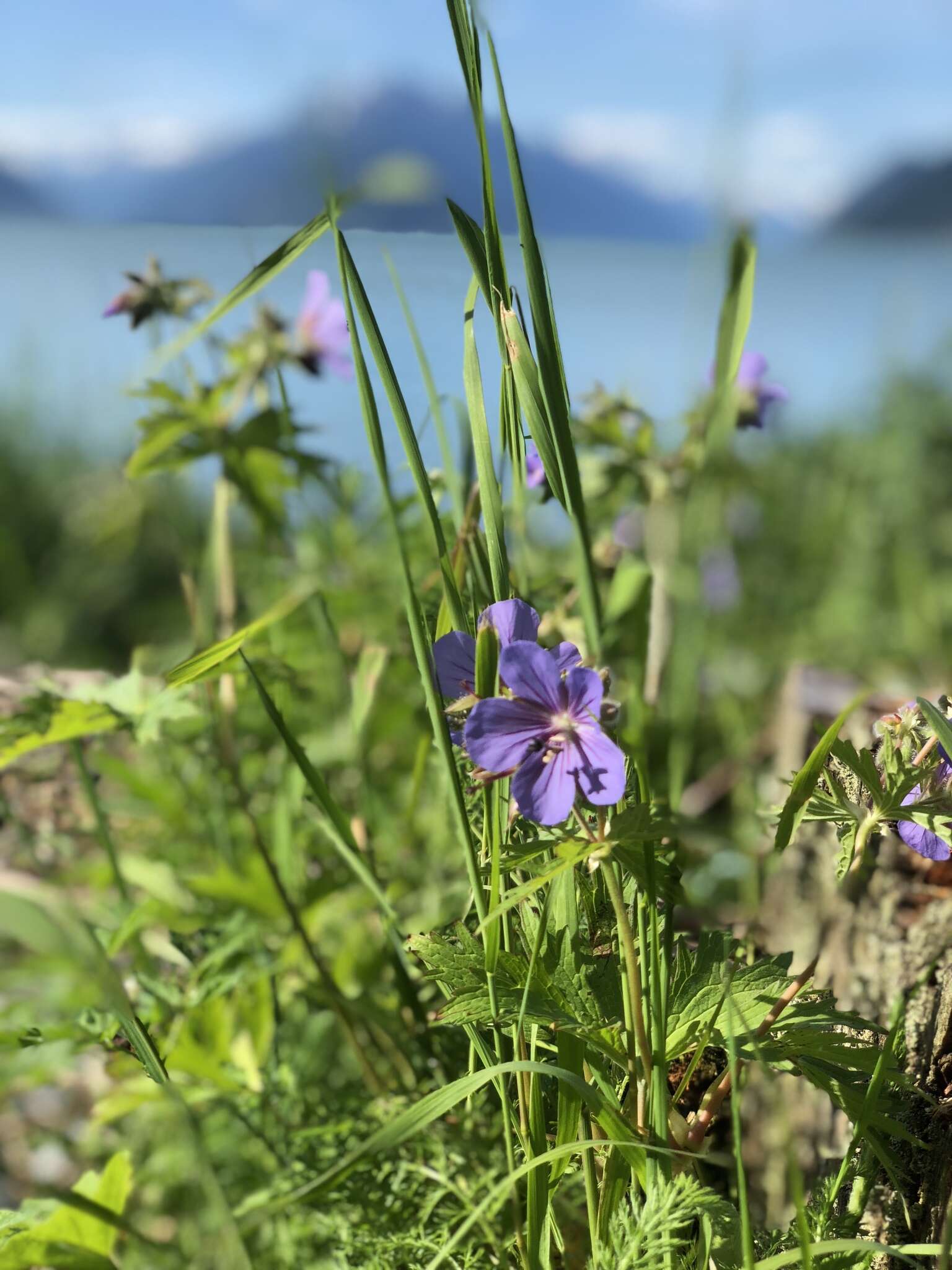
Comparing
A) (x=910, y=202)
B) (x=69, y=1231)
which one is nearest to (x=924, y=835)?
(x=69, y=1231)

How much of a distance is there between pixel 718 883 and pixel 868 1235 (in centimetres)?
49

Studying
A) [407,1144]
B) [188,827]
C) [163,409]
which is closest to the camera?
[407,1144]

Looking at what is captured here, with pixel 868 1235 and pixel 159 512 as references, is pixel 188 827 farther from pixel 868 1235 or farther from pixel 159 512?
pixel 868 1235

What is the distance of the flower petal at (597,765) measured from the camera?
0.57 m

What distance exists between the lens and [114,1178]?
29.1 inches

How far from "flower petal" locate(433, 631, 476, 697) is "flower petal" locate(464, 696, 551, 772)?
0.06 m

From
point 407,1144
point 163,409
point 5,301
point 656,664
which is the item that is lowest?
point 407,1144

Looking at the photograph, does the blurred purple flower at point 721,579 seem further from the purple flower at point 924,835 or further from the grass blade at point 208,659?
the grass blade at point 208,659

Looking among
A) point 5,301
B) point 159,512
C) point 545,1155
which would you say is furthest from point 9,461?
point 545,1155

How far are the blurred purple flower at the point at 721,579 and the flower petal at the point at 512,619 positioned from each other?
2.01m

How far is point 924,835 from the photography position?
0.66 m

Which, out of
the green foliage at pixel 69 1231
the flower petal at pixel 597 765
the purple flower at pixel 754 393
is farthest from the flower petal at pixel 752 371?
the green foliage at pixel 69 1231

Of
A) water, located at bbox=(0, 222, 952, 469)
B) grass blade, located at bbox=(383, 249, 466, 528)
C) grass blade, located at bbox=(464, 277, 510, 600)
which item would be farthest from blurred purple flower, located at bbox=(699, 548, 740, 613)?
grass blade, located at bbox=(464, 277, 510, 600)

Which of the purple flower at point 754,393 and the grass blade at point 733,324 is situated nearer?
the grass blade at point 733,324
